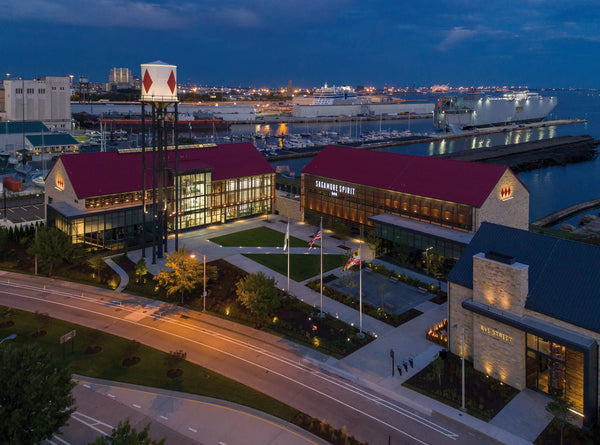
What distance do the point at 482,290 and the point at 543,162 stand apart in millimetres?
144191

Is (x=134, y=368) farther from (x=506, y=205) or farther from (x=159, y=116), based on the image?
(x=506, y=205)

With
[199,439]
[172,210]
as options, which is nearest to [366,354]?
[199,439]

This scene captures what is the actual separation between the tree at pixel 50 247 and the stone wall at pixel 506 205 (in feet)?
159

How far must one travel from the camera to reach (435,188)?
61.0 m

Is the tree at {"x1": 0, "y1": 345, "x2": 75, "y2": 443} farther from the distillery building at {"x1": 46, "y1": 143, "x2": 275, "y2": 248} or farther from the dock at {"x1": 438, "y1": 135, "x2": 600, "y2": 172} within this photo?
the dock at {"x1": 438, "y1": 135, "x2": 600, "y2": 172}

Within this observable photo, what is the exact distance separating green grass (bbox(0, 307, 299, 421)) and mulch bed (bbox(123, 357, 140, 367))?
0.31 metres

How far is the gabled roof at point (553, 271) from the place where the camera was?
31922 mm

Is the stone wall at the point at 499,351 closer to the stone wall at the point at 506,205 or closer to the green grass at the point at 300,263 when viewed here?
the stone wall at the point at 506,205

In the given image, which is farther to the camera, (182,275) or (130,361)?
(182,275)

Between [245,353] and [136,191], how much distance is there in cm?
3656

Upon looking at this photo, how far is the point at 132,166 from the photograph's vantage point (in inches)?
2712

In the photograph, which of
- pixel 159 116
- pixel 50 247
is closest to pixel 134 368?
pixel 50 247

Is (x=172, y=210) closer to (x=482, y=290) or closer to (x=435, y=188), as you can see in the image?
(x=435, y=188)

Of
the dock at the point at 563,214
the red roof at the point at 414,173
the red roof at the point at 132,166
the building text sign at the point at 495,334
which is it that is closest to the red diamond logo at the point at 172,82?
the red roof at the point at 132,166
